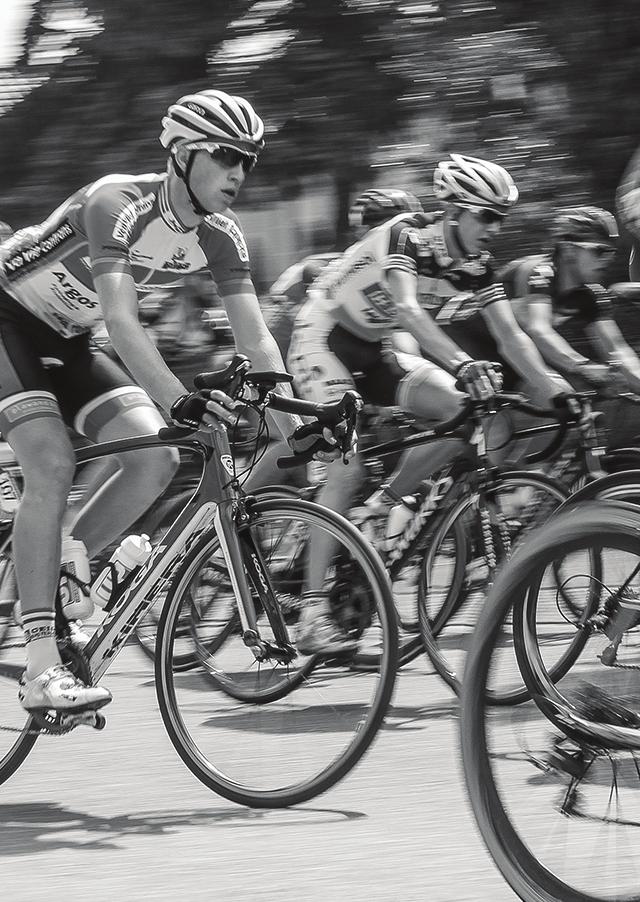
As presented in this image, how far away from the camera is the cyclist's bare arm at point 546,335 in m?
6.82

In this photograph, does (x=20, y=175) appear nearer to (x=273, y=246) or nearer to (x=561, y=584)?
(x=273, y=246)

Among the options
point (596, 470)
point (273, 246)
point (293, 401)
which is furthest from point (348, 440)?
point (273, 246)

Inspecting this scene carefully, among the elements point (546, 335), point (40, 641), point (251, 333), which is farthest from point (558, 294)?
point (40, 641)

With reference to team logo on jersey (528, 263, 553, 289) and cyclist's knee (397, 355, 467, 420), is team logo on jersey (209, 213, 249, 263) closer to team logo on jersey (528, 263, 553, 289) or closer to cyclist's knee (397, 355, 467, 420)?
cyclist's knee (397, 355, 467, 420)

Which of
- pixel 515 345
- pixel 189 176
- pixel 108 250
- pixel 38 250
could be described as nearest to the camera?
pixel 108 250

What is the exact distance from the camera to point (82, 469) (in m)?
4.34

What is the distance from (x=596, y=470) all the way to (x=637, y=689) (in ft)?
10.7

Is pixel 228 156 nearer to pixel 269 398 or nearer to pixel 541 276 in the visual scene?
pixel 269 398

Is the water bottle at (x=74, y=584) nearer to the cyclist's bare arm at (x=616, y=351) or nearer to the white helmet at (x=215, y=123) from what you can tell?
the white helmet at (x=215, y=123)

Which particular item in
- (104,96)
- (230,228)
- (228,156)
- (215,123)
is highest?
(215,123)

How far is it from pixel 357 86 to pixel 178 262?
684 centimetres

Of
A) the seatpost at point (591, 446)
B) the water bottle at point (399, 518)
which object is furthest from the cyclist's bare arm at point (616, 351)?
the water bottle at point (399, 518)

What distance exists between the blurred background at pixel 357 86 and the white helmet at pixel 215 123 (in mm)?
6317

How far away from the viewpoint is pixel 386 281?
19.1 feet
